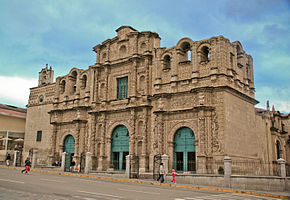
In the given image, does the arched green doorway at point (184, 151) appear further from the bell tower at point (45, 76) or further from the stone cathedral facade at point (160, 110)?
the bell tower at point (45, 76)

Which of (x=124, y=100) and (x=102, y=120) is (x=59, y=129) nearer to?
(x=102, y=120)

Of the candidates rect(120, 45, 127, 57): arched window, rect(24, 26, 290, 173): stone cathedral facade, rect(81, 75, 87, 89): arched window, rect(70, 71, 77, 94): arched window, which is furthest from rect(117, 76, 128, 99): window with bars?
rect(70, 71, 77, 94): arched window

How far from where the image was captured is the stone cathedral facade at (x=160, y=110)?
23.5m

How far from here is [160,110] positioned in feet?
84.0

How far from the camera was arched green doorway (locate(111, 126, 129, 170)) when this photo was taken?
28388 millimetres

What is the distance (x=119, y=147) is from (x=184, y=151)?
711cm

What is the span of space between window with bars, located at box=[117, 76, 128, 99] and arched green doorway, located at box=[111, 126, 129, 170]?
3.21 metres

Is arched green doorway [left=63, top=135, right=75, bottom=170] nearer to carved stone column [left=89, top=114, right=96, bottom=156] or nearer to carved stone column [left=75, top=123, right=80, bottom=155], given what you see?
carved stone column [left=75, top=123, right=80, bottom=155]

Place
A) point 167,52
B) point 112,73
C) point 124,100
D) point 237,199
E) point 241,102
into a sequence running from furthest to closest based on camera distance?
1. point 112,73
2. point 124,100
3. point 167,52
4. point 241,102
5. point 237,199

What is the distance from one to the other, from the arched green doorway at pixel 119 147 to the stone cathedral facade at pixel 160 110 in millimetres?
93

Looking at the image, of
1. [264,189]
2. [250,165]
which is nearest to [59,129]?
[250,165]

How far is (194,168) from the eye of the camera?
77.7 feet

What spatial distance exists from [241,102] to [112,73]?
43.1ft

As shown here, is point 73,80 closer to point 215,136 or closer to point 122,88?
point 122,88
